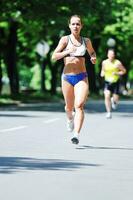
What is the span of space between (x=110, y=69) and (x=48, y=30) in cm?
1767

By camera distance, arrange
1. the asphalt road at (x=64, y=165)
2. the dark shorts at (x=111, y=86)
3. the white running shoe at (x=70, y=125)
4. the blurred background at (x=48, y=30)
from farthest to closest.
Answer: the blurred background at (x=48, y=30)
the dark shorts at (x=111, y=86)
the white running shoe at (x=70, y=125)
the asphalt road at (x=64, y=165)

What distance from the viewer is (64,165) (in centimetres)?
1039

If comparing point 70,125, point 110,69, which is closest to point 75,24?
point 70,125

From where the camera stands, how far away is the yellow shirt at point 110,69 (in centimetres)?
2464

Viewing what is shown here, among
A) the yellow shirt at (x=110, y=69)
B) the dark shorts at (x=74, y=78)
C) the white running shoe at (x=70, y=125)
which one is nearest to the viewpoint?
the dark shorts at (x=74, y=78)

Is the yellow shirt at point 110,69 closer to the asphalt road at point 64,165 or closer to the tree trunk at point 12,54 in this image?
the asphalt road at point 64,165

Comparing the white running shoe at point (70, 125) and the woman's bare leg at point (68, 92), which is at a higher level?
the woman's bare leg at point (68, 92)

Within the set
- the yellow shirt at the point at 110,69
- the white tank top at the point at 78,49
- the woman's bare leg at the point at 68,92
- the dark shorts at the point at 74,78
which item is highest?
the white tank top at the point at 78,49

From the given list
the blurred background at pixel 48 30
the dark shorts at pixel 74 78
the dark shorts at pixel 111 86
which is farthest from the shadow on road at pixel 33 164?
the blurred background at pixel 48 30

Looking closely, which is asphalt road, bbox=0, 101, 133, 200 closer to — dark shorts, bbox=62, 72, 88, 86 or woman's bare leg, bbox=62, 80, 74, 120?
woman's bare leg, bbox=62, 80, 74, 120

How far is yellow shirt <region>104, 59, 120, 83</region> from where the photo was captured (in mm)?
24641

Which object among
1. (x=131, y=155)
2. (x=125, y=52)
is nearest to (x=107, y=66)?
(x=131, y=155)

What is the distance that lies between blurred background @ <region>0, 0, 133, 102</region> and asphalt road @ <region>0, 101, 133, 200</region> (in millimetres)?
16437

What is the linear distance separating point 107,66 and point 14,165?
A: 14.6 metres
